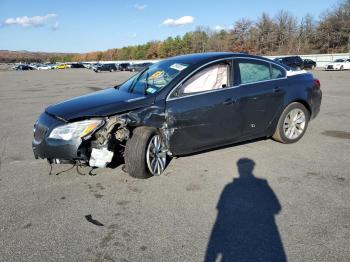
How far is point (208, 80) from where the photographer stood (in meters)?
5.44

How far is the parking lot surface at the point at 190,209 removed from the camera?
123 inches

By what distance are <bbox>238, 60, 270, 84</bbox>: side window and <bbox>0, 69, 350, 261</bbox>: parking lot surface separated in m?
1.20

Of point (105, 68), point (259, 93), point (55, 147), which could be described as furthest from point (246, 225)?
point (105, 68)

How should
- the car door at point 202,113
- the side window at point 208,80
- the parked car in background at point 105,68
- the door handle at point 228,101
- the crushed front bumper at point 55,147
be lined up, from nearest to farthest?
the crushed front bumper at point 55,147 → the car door at point 202,113 → the side window at point 208,80 → the door handle at point 228,101 → the parked car in background at point 105,68

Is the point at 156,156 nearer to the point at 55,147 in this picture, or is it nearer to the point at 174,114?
the point at 174,114

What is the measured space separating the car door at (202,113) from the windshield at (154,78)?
27 cm

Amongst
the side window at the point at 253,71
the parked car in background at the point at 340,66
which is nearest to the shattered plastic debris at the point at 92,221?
the side window at the point at 253,71

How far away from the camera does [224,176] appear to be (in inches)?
191

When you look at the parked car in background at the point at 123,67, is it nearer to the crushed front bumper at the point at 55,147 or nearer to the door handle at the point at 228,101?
the door handle at the point at 228,101

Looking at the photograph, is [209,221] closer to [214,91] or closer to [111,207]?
[111,207]

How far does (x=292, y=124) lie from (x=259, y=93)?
3.70 feet

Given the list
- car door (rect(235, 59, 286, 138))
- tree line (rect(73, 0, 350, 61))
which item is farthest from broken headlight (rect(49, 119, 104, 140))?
tree line (rect(73, 0, 350, 61))

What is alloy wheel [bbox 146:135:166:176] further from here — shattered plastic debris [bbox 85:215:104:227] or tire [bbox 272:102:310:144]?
tire [bbox 272:102:310:144]

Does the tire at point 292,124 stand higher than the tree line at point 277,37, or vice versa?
the tree line at point 277,37
